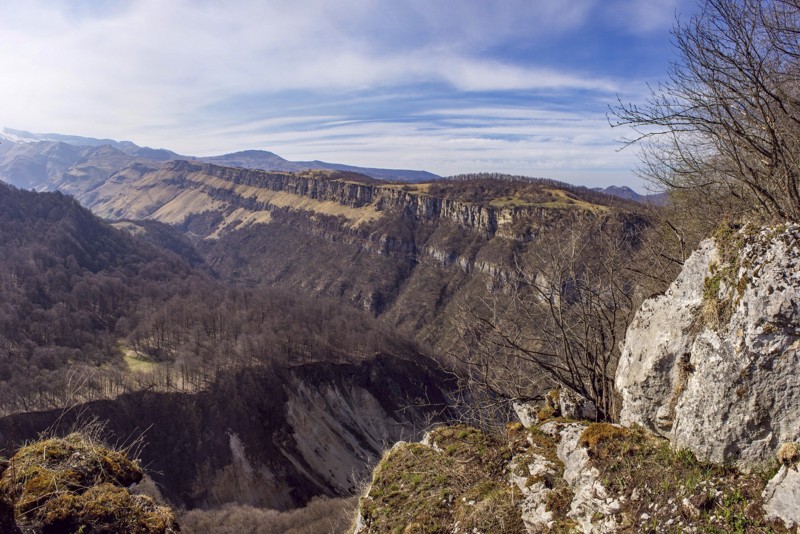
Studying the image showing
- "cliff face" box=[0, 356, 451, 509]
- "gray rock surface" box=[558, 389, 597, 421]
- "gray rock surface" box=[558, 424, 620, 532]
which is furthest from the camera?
"cliff face" box=[0, 356, 451, 509]

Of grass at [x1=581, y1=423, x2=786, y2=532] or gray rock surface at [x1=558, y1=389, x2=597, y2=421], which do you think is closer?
grass at [x1=581, y1=423, x2=786, y2=532]

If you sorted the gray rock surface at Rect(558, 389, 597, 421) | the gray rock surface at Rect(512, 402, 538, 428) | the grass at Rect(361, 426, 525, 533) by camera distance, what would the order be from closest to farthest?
the grass at Rect(361, 426, 525, 533) → the gray rock surface at Rect(558, 389, 597, 421) → the gray rock surface at Rect(512, 402, 538, 428)

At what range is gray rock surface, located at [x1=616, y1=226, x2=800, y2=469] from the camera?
573cm

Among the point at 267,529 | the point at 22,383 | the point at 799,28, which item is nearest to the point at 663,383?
the point at 799,28

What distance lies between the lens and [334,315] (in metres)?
117

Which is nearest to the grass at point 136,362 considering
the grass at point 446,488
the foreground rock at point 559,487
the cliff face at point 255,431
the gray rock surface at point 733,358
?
the cliff face at point 255,431

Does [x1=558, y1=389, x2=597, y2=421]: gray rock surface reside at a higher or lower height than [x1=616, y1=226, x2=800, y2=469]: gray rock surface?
lower

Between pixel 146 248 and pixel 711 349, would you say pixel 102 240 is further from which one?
pixel 711 349

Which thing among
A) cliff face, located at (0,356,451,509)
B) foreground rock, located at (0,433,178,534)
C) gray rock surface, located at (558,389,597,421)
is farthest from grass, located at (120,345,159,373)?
gray rock surface, located at (558,389,597,421)

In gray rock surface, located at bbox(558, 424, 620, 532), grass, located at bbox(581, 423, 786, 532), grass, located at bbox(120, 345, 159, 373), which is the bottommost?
grass, located at bbox(120, 345, 159, 373)

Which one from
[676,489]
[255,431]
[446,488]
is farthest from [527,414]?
[255,431]

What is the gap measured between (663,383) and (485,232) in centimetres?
17806

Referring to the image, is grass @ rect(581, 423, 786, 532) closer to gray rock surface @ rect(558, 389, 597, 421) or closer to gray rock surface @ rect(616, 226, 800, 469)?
gray rock surface @ rect(616, 226, 800, 469)

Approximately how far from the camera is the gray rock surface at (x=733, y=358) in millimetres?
5734
